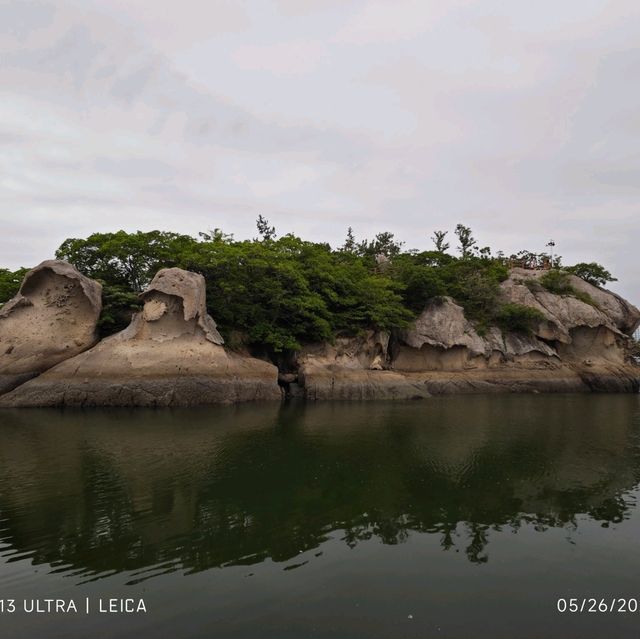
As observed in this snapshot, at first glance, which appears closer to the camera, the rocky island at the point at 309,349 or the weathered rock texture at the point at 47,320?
the rocky island at the point at 309,349

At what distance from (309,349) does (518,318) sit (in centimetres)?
1920

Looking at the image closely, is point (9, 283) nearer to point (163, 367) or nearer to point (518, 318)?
point (163, 367)

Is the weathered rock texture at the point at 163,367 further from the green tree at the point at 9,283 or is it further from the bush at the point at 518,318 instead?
the bush at the point at 518,318

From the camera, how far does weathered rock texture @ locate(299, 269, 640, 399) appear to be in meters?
31.8

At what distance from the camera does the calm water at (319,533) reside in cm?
608

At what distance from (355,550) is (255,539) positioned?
1775 millimetres

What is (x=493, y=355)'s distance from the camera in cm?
3903

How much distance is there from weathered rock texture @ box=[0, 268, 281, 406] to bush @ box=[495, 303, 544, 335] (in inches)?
846

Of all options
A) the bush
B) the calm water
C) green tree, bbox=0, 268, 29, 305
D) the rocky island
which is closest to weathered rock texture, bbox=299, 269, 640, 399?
the rocky island

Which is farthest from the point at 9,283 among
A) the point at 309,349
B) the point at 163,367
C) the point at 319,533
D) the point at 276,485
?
the point at 319,533

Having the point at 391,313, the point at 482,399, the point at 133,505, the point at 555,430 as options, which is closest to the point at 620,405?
the point at 482,399

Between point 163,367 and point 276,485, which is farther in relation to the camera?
point 163,367

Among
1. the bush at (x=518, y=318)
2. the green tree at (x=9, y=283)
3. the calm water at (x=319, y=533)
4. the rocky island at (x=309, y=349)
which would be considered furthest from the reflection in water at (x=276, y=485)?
the bush at (x=518, y=318)

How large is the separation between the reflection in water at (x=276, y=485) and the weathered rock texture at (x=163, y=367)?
392 centimetres
